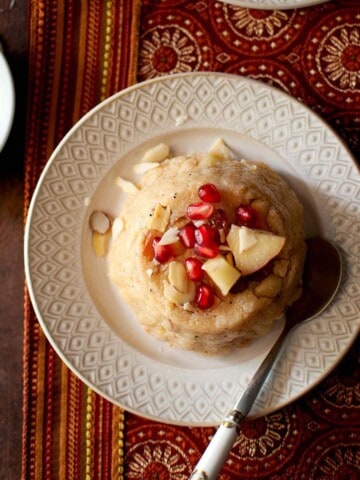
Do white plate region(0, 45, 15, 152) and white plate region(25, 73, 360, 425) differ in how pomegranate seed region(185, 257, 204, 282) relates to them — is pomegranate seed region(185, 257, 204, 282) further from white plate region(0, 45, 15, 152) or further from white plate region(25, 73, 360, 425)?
white plate region(0, 45, 15, 152)

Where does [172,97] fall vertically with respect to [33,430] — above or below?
above

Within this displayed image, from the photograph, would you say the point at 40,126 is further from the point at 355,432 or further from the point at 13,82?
the point at 355,432

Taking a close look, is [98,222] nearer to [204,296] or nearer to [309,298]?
[204,296]

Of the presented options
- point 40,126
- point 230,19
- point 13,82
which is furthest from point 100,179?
point 230,19

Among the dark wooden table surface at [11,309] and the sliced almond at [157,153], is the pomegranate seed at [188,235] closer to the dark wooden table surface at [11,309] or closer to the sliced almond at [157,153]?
the sliced almond at [157,153]

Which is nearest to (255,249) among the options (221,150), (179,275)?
(179,275)
